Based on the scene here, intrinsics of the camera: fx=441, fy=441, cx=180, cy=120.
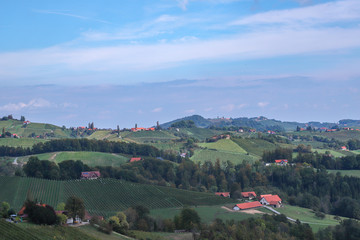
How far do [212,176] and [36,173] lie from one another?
45.2 meters

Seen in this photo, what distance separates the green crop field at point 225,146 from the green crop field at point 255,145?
2.02 meters

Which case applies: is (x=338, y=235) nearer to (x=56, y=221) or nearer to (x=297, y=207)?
(x=297, y=207)

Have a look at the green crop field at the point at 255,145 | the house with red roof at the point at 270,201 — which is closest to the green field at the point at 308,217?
the house with red roof at the point at 270,201

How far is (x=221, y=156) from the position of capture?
14062 cm

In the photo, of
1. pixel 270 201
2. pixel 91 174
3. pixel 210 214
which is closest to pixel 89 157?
pixel 91 174

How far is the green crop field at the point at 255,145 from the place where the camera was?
498 ft

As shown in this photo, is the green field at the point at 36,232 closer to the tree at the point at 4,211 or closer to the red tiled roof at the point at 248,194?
the tree at the point at 4,211

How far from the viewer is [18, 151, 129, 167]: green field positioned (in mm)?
124100

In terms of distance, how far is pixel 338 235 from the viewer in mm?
65812

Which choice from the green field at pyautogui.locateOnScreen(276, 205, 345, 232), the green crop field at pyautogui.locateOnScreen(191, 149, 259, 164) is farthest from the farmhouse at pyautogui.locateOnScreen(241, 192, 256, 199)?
the green crop field at pyautogui.locateOnScreen(191, 149, 259, 164)

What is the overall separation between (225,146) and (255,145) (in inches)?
473

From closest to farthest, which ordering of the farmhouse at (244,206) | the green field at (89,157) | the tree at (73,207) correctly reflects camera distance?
the tree at (73,207), the farmhouse at (244,206), the green field at (89,157)

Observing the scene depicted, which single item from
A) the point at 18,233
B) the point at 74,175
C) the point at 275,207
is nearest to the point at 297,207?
the point at 275,207

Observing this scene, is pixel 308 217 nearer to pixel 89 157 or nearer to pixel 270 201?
pixel 270 201
